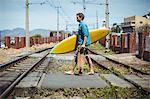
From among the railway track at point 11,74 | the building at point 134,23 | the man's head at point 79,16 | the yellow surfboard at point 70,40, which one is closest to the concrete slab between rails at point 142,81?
the man's head at point 79,16

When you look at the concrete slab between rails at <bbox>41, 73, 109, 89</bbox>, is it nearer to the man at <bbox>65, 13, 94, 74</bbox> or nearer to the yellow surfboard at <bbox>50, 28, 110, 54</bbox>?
the man at <bbox>65, 13, 94, 74</bbox>

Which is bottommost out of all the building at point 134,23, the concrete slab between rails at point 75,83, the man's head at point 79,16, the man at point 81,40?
the concrete slab between rails at point 75,83

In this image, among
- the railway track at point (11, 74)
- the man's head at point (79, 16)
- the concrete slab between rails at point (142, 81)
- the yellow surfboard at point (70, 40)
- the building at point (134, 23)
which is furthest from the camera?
the building at point (134, 23)

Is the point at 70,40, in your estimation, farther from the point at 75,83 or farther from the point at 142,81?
the point at 75,83

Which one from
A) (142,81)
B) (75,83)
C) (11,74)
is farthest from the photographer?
(11,74)

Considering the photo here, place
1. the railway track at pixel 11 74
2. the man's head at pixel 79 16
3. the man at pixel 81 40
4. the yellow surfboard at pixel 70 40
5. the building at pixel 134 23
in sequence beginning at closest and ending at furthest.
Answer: the railway track at pixel 11 74
the man at pixel 81 40
the man's head at pixel 79 16
the yellow surfboard at pixel 70 40
the building at pixel 134 23

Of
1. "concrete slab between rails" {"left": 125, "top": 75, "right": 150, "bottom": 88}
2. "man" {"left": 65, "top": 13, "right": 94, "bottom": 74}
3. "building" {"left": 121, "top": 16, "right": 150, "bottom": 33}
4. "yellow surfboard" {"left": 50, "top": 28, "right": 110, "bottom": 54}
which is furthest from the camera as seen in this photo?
"building" {"left": 121, "top": 16, "right": 150, "bottom": 33}

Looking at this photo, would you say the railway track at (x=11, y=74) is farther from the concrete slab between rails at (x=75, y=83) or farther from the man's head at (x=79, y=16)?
the man's head at (x=79, y=16)

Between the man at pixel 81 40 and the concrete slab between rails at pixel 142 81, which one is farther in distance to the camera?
the man at pixel 81 40

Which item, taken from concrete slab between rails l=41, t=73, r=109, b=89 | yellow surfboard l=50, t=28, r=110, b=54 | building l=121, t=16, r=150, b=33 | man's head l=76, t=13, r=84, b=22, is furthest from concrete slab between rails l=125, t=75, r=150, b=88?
building l=121, t=16, r=150, b=33

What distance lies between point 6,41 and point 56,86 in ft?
94.3

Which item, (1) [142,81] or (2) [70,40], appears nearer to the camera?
(1) [142,81]

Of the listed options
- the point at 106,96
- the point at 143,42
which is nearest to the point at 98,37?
the point at 106,96

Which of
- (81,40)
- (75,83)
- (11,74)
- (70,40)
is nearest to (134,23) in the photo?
(70,40)
